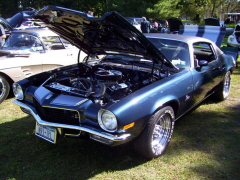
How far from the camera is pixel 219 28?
7.30 meters

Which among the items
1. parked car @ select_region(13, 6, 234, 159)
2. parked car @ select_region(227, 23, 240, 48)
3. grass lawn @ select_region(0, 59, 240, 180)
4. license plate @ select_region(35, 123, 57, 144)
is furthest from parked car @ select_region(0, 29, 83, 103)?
parked car @ select_region(227, 23, 240, 48)

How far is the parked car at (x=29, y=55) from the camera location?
4852mm

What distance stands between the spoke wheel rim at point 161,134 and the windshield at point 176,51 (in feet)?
3.16

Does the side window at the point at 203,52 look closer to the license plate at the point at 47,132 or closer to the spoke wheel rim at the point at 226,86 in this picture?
the spoke wheel rim at the point at 226,86

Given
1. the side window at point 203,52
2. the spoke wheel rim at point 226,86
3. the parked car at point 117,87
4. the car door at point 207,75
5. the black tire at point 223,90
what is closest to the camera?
the parked car at point 117,87

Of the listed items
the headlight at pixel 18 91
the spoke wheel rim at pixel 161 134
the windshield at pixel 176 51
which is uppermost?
the windshield at pixel 176 51

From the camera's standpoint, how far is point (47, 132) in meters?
2.74

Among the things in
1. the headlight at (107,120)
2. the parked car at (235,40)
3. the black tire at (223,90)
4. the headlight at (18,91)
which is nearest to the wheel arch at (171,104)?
the headlight at (107,120)

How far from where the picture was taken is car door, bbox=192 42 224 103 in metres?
3.56

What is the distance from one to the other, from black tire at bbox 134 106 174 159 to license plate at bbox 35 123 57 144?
36.1 inches

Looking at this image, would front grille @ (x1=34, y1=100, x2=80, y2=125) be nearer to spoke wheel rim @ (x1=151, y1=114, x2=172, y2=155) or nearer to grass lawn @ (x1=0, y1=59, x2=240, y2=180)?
grass lawn @ (x1=0, y1=59, x2=240, y2=180)

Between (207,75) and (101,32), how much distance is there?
6.02ft

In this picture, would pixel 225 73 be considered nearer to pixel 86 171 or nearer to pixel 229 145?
pixel 229 145

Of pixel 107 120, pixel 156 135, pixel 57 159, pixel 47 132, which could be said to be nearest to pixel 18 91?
pixel 47 132
